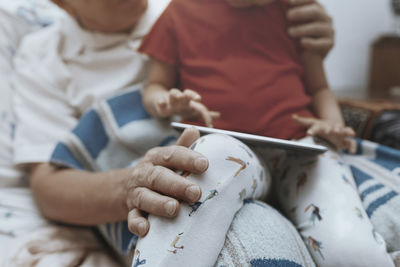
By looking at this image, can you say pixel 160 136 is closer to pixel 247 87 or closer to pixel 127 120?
pixel 127 120

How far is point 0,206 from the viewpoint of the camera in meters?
0.65

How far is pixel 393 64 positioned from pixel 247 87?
1.42 m

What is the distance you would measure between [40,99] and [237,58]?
0.48m

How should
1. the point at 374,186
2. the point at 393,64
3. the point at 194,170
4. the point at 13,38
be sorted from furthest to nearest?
the point at 393,64 < the point at 13,38 < the point at 374,186 < the point at 194,170

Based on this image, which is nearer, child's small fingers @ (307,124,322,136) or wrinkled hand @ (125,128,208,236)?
wrinkled hand @ (125,128,208,236)

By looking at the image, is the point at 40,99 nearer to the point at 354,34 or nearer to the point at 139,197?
the point at 139,197

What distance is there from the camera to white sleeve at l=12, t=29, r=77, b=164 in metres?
0.69

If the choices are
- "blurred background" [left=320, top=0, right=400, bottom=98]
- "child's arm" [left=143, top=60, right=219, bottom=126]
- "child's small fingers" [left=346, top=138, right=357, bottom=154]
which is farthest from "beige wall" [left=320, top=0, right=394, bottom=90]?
"child's arm" [left=143, top=60, right=219, bottom=126]

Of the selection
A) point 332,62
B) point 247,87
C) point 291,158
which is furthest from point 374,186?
point 332,62

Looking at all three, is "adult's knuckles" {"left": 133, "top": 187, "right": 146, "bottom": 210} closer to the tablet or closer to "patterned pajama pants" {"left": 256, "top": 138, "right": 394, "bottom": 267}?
the tablet

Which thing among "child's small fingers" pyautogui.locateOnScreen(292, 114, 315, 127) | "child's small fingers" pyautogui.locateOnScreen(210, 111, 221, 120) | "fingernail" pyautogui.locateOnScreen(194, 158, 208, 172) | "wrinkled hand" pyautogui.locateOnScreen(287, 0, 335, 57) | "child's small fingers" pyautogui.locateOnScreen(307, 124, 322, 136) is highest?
"wrinkled hand" pyautogui.locateOnScreen(287, 0, 335, 57)

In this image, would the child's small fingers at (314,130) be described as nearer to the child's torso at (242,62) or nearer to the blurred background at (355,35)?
the child's torso at (242,62)

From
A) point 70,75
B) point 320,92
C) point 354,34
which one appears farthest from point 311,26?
point 354,34

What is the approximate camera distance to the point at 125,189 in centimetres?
47
